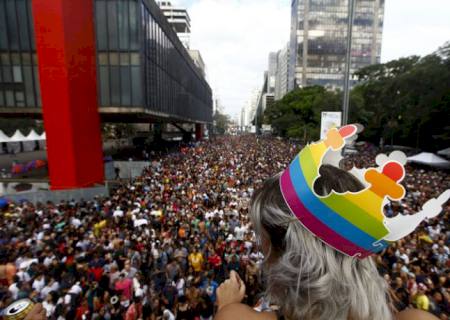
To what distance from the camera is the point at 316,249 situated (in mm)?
1009

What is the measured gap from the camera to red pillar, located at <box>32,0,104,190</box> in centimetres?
1415

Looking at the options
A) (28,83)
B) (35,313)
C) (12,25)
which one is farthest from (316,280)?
(12,25)

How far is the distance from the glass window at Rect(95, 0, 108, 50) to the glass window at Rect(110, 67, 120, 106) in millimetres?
1644

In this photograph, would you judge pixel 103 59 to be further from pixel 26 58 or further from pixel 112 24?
pixel 26 58

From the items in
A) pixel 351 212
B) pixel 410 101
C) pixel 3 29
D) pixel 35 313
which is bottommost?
pixel 35 313

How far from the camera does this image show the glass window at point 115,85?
18.7 metres

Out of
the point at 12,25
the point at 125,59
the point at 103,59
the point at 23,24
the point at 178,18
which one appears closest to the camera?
the point at 23,24

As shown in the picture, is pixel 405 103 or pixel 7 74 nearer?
pixel 7 74

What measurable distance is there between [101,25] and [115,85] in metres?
3.98

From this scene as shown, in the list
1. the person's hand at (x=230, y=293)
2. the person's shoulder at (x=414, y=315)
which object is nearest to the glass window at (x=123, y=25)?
the person's hand at (x=230, y=293)

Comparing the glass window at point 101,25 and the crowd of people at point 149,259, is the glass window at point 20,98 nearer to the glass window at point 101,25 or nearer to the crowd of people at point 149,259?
the glass window at point 101,25

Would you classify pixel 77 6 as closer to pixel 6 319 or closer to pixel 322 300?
pixel 6 319

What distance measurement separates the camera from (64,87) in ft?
47.4

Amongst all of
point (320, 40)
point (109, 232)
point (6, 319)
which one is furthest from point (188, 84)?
point (320, 40)
